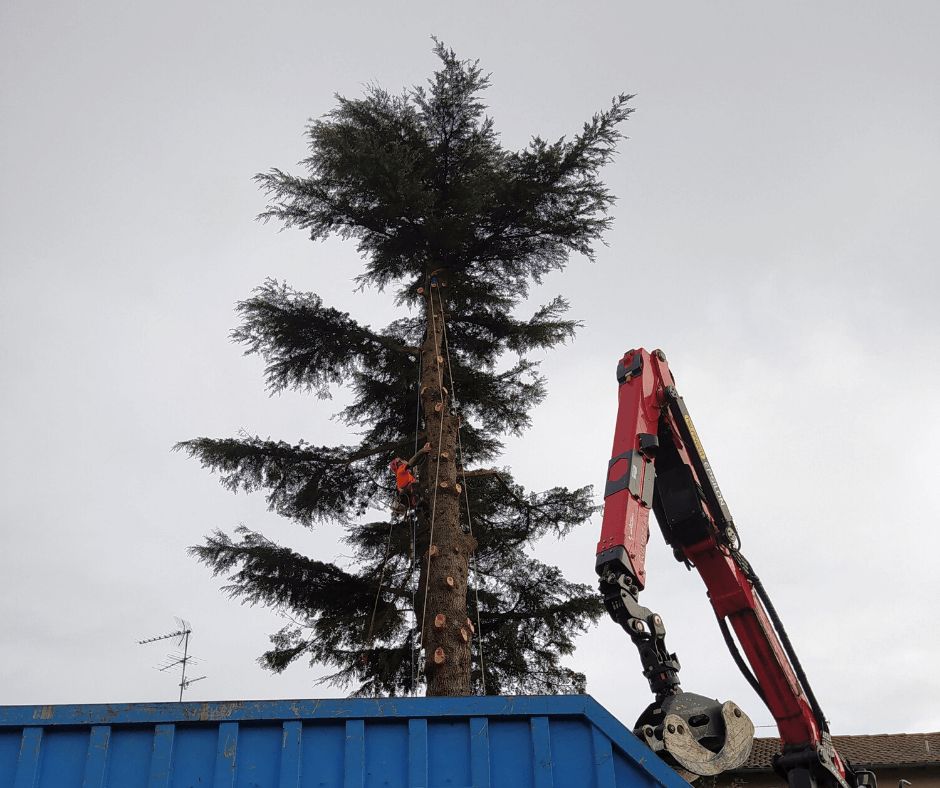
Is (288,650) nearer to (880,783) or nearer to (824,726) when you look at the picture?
(824,726)

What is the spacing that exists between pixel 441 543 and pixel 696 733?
5410 mm

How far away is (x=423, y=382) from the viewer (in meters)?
12.4

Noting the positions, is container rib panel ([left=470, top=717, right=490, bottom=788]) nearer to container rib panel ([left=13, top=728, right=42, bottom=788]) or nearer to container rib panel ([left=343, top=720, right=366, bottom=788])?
container rib panel ([left=343, top=720, right=366, bottom=788])

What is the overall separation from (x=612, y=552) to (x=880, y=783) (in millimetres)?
14600

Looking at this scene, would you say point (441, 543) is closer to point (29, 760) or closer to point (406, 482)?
point (406, 482)

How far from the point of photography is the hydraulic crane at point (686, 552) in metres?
6.54

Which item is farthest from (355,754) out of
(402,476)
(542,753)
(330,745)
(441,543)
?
(441,543)

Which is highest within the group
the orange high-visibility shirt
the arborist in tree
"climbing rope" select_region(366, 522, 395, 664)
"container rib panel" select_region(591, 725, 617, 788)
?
the arborist in tree

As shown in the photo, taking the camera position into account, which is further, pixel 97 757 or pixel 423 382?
pixel 423 382

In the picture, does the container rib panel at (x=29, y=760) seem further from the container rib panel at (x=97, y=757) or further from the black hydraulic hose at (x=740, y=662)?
the black hydraulic hose at (x=740, y=662)

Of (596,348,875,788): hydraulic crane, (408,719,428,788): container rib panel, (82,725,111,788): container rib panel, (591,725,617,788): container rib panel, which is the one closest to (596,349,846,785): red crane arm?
(596,348,875,788): hydraulic crane

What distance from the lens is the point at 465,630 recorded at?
1043 centimetres

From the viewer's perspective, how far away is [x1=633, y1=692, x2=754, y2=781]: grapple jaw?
5645 mm

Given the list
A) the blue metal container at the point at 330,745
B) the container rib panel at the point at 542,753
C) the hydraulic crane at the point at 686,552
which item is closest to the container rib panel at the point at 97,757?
the blue metal container at the point at 330,745
